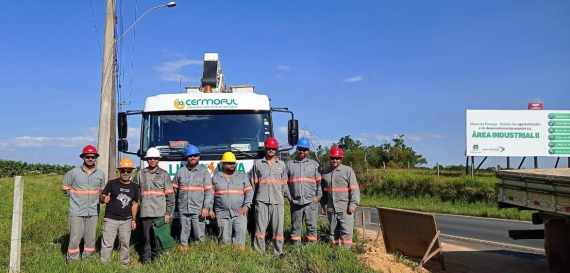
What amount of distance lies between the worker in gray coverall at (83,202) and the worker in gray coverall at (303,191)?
117 inches

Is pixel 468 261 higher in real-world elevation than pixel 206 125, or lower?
lower

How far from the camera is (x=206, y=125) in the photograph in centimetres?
902

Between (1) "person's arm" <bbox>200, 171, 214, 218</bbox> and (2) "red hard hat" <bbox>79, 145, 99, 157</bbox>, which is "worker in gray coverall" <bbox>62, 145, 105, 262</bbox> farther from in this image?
(1) "person's arm" <bbox>200, 171, 214, 218</bbox>

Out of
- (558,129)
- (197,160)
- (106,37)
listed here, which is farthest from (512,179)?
(558,129)

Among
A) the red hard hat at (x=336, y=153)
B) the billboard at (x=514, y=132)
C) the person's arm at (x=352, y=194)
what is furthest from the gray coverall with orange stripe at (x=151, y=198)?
the billboard at (x=514, y=132)

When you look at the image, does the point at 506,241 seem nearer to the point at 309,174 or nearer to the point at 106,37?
the point at 309,174

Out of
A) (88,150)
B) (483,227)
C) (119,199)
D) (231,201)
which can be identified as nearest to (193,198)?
(231,201)

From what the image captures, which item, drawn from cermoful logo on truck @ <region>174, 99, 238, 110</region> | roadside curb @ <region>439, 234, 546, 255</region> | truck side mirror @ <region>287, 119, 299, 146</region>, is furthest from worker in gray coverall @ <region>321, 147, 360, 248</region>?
roadside curb @ <region>439, 234, 546, 255</region>

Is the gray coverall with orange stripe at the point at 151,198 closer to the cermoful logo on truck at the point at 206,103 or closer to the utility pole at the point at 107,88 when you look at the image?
the cermoful logo on truck at the point at 206,103

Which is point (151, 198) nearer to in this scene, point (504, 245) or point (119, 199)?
point (119, 199)

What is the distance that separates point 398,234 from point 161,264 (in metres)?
4.42

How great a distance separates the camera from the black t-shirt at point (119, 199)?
740 cm

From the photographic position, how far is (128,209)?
7.47 metres

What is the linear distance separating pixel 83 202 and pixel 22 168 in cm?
5072
